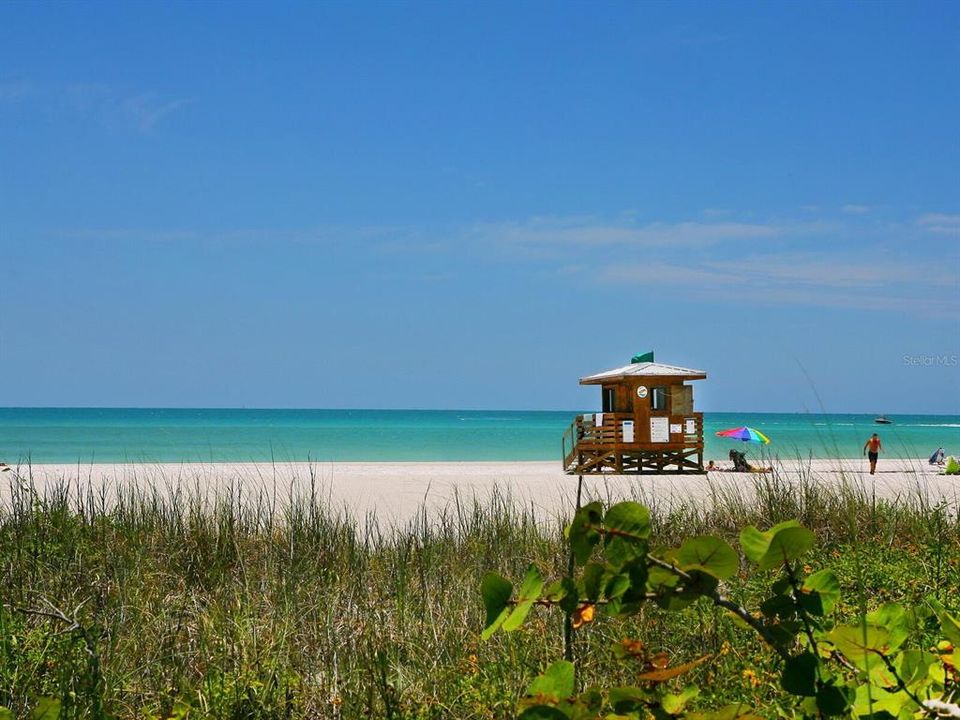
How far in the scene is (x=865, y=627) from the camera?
4.83ft

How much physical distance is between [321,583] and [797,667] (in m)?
3.85

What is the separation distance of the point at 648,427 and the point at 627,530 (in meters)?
17.9

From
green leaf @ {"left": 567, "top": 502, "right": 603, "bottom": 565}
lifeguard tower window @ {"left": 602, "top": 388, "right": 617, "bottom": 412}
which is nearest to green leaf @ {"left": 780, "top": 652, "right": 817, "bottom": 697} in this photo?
green leaf @ {"left": 567, "top": 502, "right": 603, "bottom": 565}

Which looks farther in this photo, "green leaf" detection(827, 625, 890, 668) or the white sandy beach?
the white sandy beach

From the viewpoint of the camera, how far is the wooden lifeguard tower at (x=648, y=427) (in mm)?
18719

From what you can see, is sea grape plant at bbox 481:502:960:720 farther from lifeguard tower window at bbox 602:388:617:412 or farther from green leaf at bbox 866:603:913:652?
lifeguard tower window at bbox 602:388:617:412

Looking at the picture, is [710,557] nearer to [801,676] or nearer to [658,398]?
[801,676]

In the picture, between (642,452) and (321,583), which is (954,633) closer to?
(321,583)

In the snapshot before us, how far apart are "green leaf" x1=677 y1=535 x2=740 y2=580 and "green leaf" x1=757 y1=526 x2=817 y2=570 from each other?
0.19ft

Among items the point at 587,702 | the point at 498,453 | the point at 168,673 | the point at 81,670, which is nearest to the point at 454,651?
the point at 168,673

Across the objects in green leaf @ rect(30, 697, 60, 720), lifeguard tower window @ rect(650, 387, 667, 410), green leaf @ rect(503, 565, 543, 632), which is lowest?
green leaf @ rect(30, 697, 60, 720)

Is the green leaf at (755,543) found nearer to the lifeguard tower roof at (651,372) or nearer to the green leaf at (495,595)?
the green leaf at (495,595)

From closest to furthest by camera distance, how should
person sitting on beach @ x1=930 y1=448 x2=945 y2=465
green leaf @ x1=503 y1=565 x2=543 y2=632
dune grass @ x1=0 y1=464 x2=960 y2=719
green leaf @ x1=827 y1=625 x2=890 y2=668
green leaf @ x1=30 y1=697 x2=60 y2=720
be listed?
green leaf @ x1=503 y1=565 x2=543 y2=632 → green leaf @ x1=827 y1=625 x2=890 y2=668 → green leaf @ x1=30 y1=697 x2=60 y2=720 → dune grass @ x1=0 y1=464 x2=960 y2=719 → person sitting on beach @ x1=930 y1=448 x2=945 y2=465

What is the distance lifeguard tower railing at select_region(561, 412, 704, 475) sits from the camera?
18.7 meters
